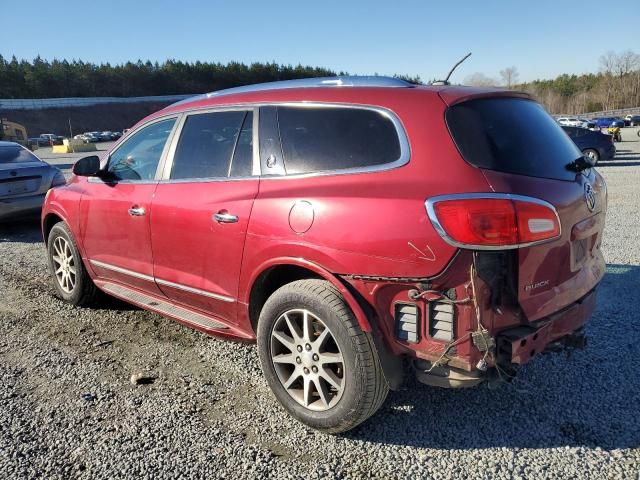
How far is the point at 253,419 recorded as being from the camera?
2.98 m

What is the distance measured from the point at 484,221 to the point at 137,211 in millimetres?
2579

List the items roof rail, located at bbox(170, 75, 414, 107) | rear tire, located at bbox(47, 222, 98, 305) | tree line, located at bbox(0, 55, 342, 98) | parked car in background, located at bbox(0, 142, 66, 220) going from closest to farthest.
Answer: roof rail, located at bbox(170, 75, 414, 107) → rear tire, located at bbox(47, 222, 98, 305) → parked car in background, located at bbox(0, 142, 66, 220) → tree line, located at bbox(0, 55, 342, 98)

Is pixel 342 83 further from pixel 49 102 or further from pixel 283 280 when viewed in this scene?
pixel 49 102

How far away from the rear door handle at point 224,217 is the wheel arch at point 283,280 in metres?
0.35

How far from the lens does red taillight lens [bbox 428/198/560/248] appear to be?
2301mm

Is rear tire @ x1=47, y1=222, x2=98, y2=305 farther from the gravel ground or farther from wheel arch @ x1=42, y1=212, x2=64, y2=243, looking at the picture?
the gravel ground

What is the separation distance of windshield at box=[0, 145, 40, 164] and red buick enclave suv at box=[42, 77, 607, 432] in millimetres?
6409

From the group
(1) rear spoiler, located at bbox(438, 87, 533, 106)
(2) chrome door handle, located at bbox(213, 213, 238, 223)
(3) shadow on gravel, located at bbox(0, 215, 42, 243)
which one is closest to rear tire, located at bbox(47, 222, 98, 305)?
(2) chrome door handle, located at bbox(213, 213, 238, 223)

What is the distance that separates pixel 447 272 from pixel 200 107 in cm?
224

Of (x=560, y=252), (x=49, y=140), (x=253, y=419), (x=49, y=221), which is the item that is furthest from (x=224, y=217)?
(x=49, y=140)

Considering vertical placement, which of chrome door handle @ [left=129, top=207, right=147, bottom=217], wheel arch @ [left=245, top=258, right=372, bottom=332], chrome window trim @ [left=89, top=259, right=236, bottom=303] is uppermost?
chrome door handle @ [left=129, top=207, right=147, bottom=217]

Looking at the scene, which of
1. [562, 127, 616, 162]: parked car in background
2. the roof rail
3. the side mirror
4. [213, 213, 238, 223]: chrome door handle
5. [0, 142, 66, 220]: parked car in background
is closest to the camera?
the roof rail

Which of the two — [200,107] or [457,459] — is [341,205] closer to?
[457,459]

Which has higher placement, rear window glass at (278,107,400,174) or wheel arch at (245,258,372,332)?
rear window glass at (278,107,400,174)
